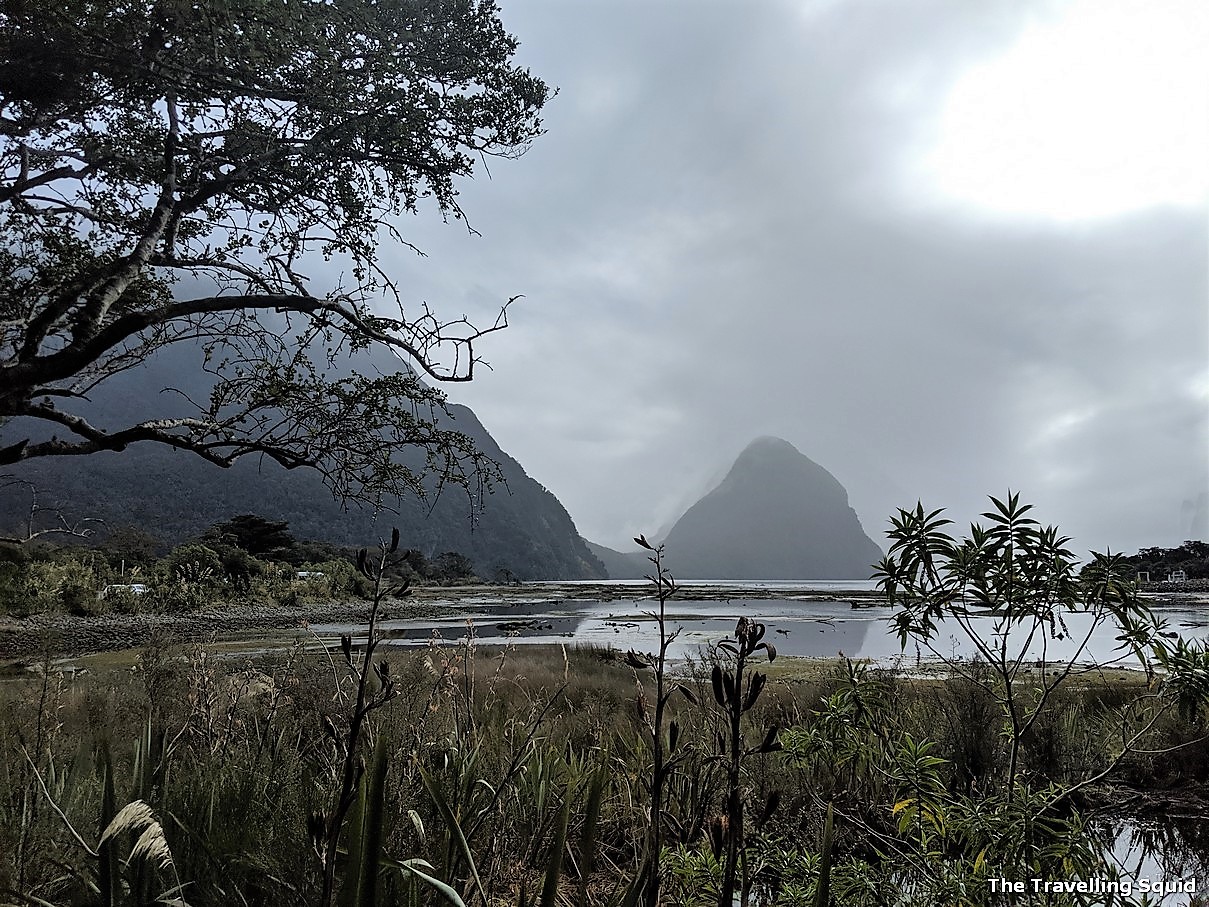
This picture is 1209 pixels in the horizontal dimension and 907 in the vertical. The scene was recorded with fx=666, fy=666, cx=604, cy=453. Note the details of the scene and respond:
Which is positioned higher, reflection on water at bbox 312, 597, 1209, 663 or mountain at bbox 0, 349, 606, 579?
mountain at bbox 0, 349, 606, 579

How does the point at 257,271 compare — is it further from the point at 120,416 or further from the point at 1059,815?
the point at 120,416

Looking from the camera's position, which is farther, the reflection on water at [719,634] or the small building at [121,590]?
the reflection on water at [719,634]

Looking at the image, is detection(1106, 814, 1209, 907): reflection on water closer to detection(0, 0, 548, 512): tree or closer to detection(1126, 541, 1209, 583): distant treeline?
detection(0, 0, 548, 512): tree

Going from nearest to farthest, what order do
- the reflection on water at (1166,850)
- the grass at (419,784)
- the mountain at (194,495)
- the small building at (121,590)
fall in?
the grass at (419,784) → the reflection on water at (1166,850) → the small building at (121,590) → the mountain at (194,495)

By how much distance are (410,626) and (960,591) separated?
24.4 m

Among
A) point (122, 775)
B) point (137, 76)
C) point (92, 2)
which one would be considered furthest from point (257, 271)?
point (122, 775)

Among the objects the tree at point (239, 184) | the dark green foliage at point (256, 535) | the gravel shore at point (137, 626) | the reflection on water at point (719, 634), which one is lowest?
the reflection on water at point (719, 634)

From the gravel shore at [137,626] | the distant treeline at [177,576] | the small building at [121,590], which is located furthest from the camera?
the small building at [121,590]

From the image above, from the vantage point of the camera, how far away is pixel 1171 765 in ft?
20.6

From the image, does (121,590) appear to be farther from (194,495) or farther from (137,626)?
(194,495)

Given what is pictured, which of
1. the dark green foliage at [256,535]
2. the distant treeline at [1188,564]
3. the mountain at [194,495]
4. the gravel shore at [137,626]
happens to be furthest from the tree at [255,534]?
the distant treeline at [1188,564]

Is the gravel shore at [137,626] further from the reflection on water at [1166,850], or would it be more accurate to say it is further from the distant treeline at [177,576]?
the reflection on water at [1166,850]

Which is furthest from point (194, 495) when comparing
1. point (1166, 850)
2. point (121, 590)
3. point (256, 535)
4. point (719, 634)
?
point (1166, 850)

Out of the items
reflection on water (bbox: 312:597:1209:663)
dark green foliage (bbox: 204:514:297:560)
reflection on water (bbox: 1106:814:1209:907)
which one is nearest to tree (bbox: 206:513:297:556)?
dark green foliage (bbox: 204:514:297:560)
